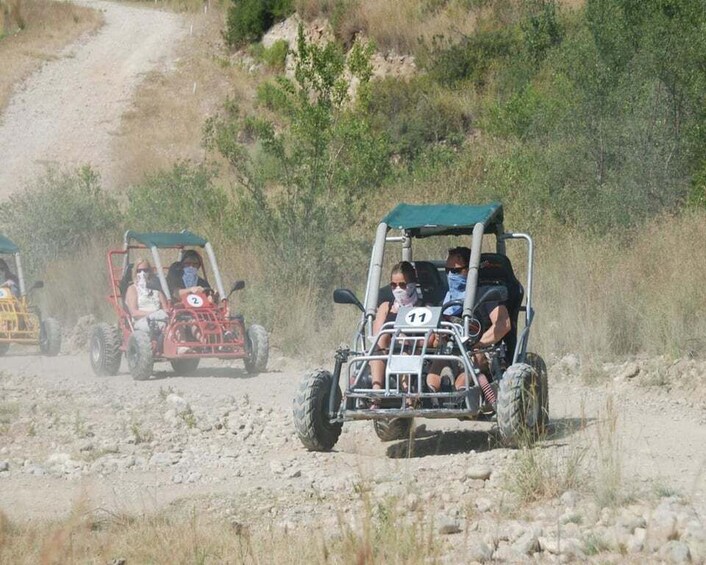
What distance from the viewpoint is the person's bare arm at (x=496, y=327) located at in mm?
10562

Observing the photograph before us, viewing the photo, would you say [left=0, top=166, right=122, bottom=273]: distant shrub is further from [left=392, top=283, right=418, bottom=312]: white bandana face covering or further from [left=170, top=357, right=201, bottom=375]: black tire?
[left=392, top=283, right=418, bottom=312]: white bandana face covering

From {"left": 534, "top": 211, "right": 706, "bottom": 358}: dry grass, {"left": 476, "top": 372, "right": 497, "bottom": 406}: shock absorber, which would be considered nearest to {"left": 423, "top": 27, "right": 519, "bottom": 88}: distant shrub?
{"left": 534, "top": 211, "right": 706, "bottom": 358}: dry grass

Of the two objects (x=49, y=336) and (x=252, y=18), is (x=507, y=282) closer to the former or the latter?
(x=49, y=336)

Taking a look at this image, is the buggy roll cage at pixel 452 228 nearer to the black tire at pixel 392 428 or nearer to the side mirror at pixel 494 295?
the side mirror at pixel 494 295

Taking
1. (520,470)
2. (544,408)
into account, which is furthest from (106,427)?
(520,470)

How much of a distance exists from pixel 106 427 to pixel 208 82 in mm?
33054

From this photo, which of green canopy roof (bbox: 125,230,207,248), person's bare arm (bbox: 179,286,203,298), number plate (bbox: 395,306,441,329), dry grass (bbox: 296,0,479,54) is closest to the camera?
number plate (bbox: 395,306,441,329)

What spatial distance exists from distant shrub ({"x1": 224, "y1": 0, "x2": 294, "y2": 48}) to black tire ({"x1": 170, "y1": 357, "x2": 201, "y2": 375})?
27.0 m

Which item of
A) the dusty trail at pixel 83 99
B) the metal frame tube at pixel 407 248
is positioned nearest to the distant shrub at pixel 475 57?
the dusty trail at pixel 83 99

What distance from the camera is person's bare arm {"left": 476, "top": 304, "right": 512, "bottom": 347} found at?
34.7 feet

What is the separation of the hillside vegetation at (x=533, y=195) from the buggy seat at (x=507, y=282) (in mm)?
3269

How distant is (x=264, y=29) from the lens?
146 feet

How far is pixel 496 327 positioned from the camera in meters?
10.6

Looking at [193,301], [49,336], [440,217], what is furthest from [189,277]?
[440,217]
